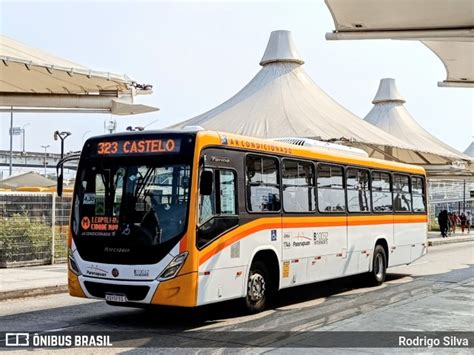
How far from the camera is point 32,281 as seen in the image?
14453 millimetres

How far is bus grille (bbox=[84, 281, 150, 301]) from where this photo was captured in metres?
9.09

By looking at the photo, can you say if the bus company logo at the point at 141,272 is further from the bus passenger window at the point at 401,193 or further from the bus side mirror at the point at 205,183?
the bus passenger window at the point at 401,193

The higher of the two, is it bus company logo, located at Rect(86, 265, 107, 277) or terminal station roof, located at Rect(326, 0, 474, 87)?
terminal station roof, located at Rect(326, 0, 474, 87)

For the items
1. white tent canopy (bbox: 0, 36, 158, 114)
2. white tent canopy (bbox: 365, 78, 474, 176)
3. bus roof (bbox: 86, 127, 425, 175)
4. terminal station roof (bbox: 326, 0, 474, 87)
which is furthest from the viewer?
white tent canopy (bbox: 365, 78, 474, 176)

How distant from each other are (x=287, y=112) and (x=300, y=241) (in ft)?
72.8

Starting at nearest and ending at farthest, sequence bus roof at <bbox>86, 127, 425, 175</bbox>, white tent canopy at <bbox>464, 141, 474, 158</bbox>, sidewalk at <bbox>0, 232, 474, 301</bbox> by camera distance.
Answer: bus roof at <bbox>86, 127, 425, 175</bbox> → sidewalk at <bbox>0, 232, 474, 301</bbox> → white tent canopy at <bbox>464, 141, 474, 158</bbox>

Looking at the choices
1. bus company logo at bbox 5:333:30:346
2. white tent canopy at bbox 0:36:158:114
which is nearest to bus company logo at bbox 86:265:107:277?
bus company logo at bbox 5:333:30:346

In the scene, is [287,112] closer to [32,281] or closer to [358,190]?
[358,190]

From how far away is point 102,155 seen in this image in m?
10.1

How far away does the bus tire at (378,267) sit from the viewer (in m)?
15.0

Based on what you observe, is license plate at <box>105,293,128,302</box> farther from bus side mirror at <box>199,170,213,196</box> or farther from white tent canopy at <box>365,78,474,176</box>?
white tent canopy at <box>365,78,474,176</box>

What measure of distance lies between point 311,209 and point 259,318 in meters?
2.74

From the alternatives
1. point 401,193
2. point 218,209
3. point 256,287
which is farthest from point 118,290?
point 401,193

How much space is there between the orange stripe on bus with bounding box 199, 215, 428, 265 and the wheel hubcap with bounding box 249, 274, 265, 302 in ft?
2.61
